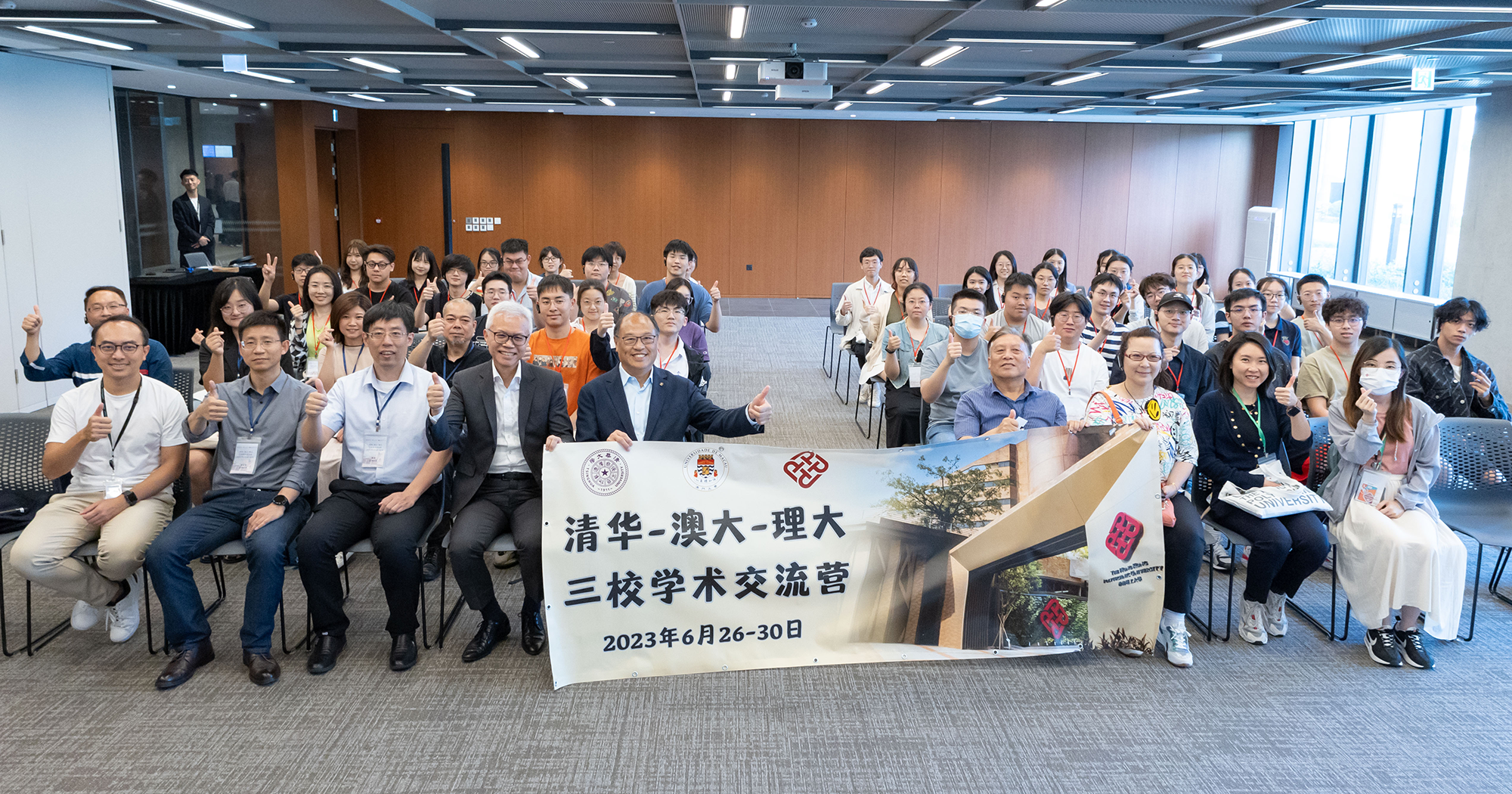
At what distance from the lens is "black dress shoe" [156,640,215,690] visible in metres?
3.71

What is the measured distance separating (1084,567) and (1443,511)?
1.95 m

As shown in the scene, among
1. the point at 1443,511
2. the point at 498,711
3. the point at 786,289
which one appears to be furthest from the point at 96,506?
the point at 786,289

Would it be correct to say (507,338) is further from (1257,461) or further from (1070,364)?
(1257,461)

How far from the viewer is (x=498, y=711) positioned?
3592 mm

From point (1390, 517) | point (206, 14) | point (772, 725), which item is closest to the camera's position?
point (772, 725)

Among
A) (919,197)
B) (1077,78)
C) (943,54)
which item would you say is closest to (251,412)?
(943,54)

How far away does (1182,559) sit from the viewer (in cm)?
410

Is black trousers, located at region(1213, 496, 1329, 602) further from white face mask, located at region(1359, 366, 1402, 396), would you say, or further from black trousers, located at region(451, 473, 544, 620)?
black trousers, located at region(451, 473, 544, 620)

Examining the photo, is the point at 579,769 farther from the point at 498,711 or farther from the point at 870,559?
the point at 870,559

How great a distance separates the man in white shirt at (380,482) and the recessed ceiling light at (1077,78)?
294 inches

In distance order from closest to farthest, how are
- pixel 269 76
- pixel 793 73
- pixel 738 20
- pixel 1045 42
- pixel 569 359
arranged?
pixel 569 359 → pixel 738 20 → pixel 1045 42 → pixel 793 73 → pixel 269 76

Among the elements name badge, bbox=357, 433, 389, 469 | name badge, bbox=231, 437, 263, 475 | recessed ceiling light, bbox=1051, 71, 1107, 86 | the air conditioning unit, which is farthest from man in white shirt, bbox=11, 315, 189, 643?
recessed ceiling light, bbox=1051, 71, 1107, 86

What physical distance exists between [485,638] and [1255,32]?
20.2 ft

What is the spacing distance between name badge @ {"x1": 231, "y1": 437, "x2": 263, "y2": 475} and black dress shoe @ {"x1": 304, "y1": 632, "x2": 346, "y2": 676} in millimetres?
767
